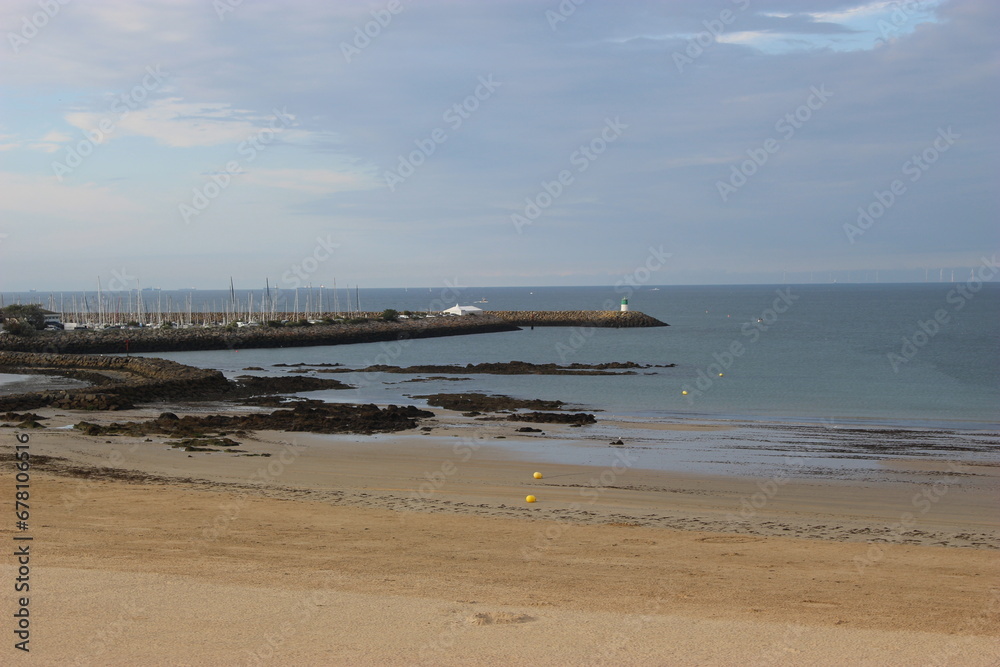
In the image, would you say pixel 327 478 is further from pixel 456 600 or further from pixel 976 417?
pixel 976 417

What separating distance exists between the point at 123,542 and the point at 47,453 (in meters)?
9.19

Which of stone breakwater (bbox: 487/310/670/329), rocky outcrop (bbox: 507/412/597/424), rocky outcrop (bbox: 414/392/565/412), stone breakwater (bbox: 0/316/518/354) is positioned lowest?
rocky outcrop (bbox: 507/412/597/424)

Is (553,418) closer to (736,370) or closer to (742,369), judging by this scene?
(736,370)

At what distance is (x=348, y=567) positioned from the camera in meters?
9.21

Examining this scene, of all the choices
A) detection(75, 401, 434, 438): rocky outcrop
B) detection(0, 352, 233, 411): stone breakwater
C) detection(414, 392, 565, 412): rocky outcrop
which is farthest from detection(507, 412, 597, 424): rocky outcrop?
detection(0, 352, 233, 411): stone breakwater

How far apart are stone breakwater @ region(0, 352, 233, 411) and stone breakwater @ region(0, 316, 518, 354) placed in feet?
32.0

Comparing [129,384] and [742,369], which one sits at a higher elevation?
[129,384]

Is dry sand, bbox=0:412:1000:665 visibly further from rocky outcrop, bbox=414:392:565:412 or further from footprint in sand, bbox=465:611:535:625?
rocky outcrop, bbox=414:392:565:412

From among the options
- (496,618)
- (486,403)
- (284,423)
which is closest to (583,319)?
(486,403)

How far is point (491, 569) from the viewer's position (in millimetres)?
9430

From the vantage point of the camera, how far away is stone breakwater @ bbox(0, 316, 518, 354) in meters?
56.3

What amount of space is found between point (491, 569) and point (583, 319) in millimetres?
94146

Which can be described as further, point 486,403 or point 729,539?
point 486,403

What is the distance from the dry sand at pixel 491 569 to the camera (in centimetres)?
663
